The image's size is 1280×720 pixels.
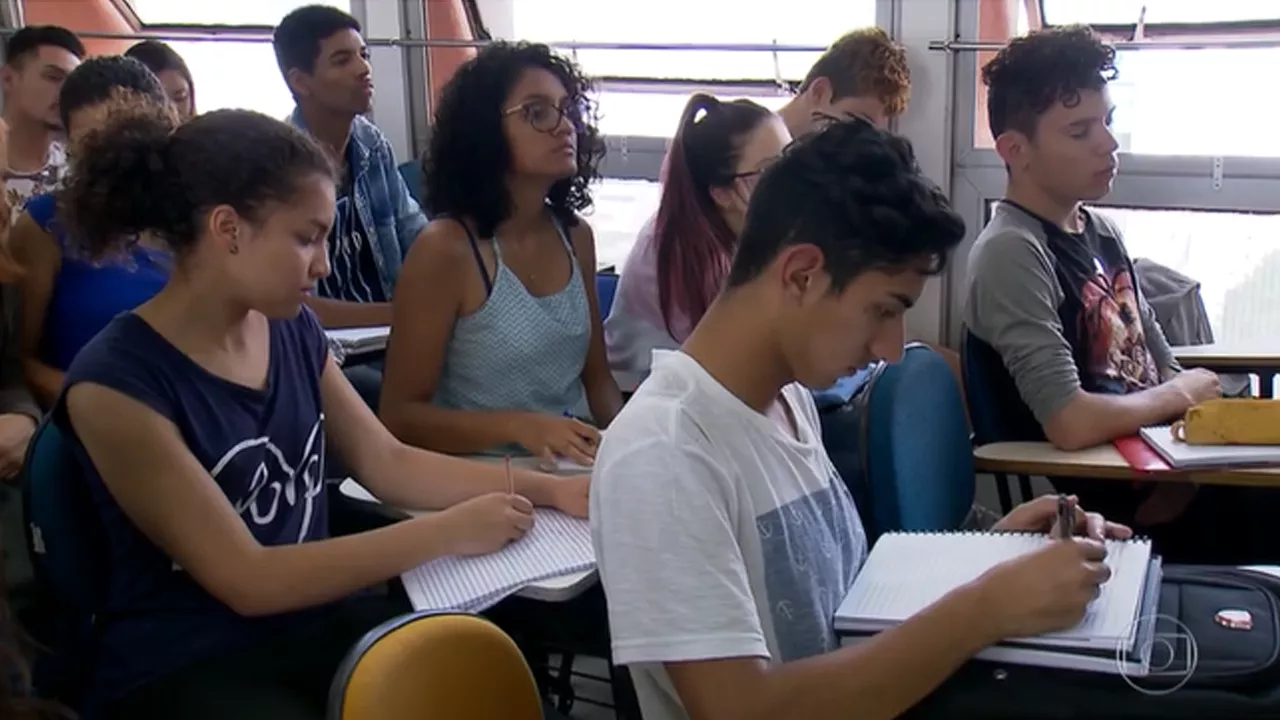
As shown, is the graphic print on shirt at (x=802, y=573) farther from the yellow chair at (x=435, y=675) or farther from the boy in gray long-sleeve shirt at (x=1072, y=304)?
the boy in gray long-sleeve shirt at (x=1072, y=304)

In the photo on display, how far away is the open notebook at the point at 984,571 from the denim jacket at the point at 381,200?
1.93 metres

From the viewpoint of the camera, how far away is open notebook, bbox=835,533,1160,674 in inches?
40.5

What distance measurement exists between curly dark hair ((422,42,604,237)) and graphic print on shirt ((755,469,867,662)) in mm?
1020

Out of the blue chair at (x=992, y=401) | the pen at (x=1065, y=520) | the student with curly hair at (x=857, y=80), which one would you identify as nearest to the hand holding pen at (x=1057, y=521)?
the pen at (x=1065, y=520)

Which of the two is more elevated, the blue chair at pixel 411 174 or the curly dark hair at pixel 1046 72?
the curly dark hair at pixel 1046 72

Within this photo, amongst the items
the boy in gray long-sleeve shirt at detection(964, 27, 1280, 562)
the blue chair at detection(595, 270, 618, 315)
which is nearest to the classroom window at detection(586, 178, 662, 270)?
the blue chair at detection(595, 270, 618, 315)

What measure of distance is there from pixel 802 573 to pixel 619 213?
2.66 metres

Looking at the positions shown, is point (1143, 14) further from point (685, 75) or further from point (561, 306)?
point (561, 306)

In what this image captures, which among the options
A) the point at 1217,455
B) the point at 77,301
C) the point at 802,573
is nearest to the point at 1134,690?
the point at 802,573

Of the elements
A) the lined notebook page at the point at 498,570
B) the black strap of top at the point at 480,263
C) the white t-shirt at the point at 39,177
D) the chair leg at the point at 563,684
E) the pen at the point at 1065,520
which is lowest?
the chair leg at the point at 563,684

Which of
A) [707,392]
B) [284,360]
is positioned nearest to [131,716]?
[284,360]

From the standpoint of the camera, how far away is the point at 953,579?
1.18m

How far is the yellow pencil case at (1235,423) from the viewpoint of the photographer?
1.81m

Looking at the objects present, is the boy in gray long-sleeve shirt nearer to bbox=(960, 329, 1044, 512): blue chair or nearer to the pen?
bbox=(960, 329, 1044, 512): blue chair
